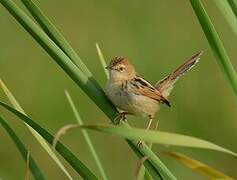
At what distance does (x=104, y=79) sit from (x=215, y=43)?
19.0 feet

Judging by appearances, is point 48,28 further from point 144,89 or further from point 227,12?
point 144,89

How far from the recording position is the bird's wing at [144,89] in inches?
169

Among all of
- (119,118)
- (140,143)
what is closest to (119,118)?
(119,118)

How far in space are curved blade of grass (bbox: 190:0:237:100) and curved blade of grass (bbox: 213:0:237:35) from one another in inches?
3.3

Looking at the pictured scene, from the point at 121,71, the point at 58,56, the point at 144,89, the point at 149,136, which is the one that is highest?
the point at 58,56

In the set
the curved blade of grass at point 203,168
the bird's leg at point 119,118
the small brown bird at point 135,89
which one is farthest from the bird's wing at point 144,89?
the curved blade of grass at point 203,168

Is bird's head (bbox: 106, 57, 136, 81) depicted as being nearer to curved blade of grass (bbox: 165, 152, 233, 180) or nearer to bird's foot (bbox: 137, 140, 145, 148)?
bird's foot (bbox: 137, 140, 145, 148)

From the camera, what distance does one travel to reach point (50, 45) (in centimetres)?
306

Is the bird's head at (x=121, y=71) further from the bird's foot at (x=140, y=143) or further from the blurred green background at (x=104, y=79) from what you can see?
the blurred green background at (x=104, y=79)

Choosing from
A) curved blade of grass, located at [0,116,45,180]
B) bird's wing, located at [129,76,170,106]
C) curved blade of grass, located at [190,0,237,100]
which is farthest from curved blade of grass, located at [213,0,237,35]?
bird's wing, located at [129,76,170,106]

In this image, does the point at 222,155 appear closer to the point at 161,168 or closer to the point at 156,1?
the point at 156,1

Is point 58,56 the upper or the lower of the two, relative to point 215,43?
upper

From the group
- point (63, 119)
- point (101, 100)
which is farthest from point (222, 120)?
point (101, 100)

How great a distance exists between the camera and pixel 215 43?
3.11 m
